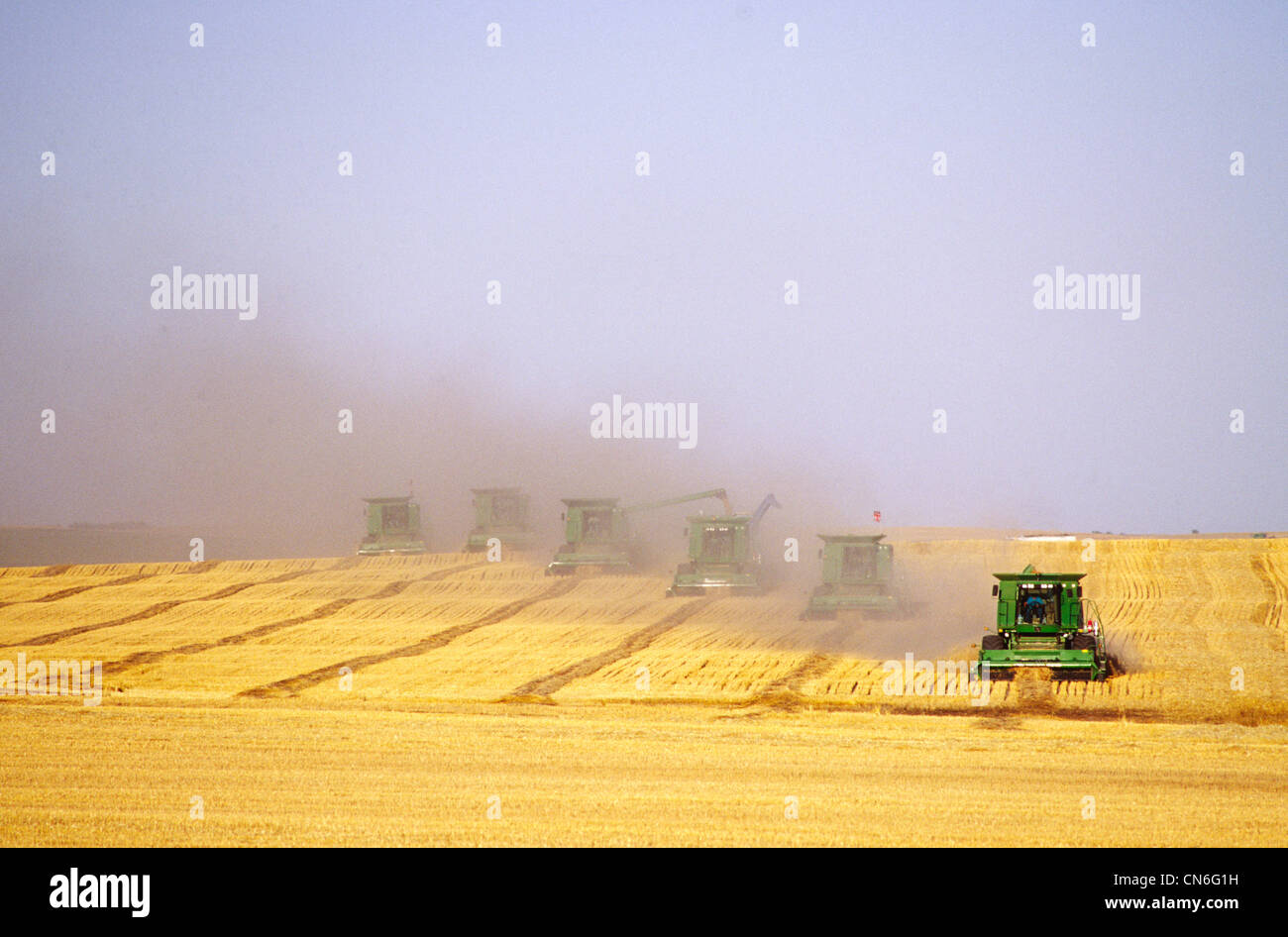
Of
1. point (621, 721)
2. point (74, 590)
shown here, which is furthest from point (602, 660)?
point (74, 590)

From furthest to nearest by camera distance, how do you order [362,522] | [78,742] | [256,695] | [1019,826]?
[362,522] < [256,695] < [78,742] < [1019,826]

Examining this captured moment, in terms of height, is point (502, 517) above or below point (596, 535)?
above

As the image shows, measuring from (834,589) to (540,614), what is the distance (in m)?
8.12

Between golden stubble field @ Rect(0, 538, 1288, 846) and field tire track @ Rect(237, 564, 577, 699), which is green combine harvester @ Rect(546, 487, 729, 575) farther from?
field tire track @ Rect(237, 564, 577, 699)

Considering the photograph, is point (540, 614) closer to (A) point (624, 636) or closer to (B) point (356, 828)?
(A) point (624, 636)

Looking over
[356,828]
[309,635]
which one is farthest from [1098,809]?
[309,635]

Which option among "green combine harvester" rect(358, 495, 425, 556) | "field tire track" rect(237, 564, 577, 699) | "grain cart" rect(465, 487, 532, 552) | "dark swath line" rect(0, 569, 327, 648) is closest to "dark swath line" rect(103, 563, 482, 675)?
"dark swath line" rect(0, 569, 327, 648)

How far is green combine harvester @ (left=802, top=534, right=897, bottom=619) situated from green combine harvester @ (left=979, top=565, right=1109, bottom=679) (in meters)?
9.22

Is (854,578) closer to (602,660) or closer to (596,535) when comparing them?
(602,660)

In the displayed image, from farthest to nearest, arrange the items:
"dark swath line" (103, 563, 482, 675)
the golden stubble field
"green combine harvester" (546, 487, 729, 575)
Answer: "green combine harvester" (546, 487, 729, 575), "dark swath line" (103, 563, 482, 675), the golden stubble field

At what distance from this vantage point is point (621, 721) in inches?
850

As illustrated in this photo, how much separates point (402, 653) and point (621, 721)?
33.2ft

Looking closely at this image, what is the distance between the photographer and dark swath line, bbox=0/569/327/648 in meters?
32.9
